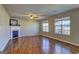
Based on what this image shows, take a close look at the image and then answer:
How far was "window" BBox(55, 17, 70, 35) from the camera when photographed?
7918 mm

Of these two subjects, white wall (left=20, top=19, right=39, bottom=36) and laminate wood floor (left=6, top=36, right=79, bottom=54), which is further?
white wall (left=20, top=19, right=39, bottom=36)

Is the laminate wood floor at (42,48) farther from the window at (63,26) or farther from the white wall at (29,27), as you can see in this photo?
the white wall at (29,27)

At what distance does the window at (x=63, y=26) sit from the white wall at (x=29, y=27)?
5.26 meters

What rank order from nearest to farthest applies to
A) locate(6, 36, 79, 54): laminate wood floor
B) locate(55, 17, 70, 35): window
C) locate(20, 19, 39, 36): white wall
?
locate(6, 36, 79, 54): laminate wood floor → locate(55, 17, 70, 35): window → locate(20, 19, 39, 36): white wall

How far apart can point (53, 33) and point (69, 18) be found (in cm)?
312

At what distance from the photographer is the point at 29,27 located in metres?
14.3

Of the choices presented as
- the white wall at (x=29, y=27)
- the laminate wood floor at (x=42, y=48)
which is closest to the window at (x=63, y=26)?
the laminate wood floor at (x=42, y=48)

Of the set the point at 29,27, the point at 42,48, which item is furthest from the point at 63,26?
the point at 29,27

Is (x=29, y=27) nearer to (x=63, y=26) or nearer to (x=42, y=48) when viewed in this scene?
(x=63, y=26)

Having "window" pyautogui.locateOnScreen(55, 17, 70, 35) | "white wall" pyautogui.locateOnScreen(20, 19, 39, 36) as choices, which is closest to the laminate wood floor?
"window" pyautogui.locateOnScreen(55, 17, 70, 35)

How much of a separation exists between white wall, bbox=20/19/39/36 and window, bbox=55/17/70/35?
17.3 ft

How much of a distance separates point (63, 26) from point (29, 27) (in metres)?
6.51

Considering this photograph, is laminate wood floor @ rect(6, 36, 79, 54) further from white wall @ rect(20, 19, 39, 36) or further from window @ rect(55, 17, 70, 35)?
white wall @ rect(20, 19, 39, 36)

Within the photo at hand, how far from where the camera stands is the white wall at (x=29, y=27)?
542 inches
